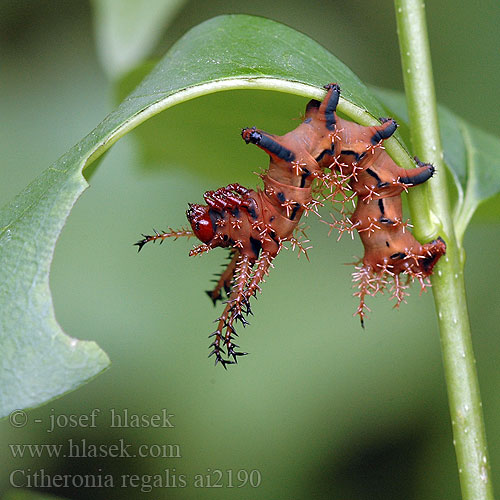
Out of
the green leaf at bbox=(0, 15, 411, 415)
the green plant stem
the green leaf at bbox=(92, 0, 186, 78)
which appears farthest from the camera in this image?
the green leaf at bbox=(92, 0, 186, 78)

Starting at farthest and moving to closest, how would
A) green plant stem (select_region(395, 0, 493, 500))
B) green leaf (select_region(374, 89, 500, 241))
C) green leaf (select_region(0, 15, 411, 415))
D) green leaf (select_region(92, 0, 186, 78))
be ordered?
green leaf (select_region(92, 0, 186, 78))
green leaf (select_region(374, 89, 500, 241))
green plant stem (select_region(395, 0, 493, 500))
green leaf (select_region(0, 15, 411, 415))

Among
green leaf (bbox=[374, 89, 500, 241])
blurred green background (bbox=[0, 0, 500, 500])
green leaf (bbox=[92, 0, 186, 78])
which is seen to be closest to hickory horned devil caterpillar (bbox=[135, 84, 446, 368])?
green leaf (bbox=[374, 89, 500, 241])

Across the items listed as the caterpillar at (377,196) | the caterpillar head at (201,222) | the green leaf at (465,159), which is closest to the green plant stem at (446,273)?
the caterpillar at (377,196)

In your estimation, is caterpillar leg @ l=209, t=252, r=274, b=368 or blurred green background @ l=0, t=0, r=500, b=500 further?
blurred green background @ l=0, t=0, r=500, b=500

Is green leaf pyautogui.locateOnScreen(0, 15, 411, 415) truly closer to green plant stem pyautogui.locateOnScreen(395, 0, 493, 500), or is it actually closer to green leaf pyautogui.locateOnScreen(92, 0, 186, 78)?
green plant stem pyautogui.locateOnScreen(395, 0, 493, 500)

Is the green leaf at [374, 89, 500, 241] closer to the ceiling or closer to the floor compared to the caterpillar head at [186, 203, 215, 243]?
closer to the ceiling

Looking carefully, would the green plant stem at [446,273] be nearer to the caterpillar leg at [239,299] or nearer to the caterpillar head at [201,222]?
the caterpillar leg at [239,299]

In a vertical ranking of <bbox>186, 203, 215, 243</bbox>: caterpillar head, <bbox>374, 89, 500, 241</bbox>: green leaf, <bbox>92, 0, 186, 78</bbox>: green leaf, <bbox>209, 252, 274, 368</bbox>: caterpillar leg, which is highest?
<bbox>92, 0, 186, 78</bbox>: green leaf
